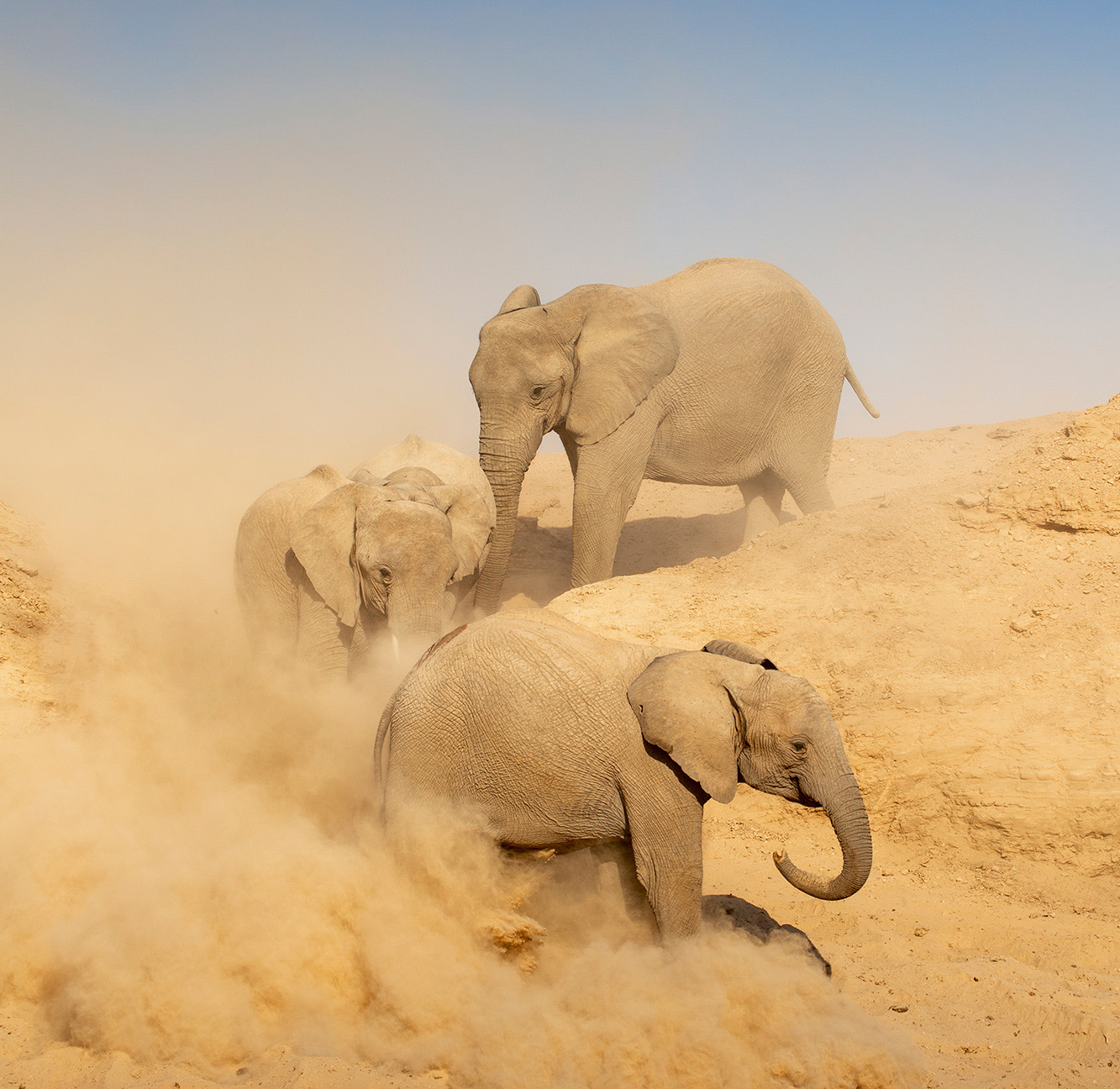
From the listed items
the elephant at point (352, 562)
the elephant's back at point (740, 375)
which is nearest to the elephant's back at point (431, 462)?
the elephant at point (352, 562)

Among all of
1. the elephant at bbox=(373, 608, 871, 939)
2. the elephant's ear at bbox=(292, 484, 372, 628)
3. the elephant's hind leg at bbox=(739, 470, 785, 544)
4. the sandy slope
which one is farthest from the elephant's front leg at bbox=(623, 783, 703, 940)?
the elephant's hind leg at bbox=(739, 470, 785, 544)

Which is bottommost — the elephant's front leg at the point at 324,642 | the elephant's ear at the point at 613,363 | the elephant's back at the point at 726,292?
the elephant's front leg at the point at 324,642

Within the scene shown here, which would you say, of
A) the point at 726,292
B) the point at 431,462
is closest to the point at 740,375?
the point at 726,292

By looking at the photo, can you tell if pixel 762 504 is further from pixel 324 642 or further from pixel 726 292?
pixel 324 642

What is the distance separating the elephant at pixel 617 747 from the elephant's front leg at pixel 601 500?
5.31 meters

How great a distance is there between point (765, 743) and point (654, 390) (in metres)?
6.71

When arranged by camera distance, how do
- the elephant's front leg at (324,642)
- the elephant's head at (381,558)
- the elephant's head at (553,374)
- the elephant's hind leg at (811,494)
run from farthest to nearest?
1. the elephant's hind leg at (811,494)
2. the elephant's head at (553,374)
3. the elephant's front leg at (324,642)
4. the elephant's head at (381,558)

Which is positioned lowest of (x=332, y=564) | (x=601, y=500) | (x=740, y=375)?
(x=601, y=500)

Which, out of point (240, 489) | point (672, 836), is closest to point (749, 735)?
point (672, 836)

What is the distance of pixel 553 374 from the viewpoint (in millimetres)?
10648

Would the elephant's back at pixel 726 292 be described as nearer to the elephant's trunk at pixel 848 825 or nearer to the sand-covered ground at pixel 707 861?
the sand-covered ground at pixel 707 861

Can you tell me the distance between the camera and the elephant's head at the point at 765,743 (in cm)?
499

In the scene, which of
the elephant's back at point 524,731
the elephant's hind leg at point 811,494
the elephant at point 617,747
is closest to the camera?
the elephant at point 617,747

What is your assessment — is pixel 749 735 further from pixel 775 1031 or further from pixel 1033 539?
pixel 1033 539
